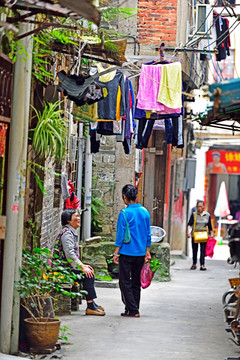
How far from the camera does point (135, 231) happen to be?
37.2ft

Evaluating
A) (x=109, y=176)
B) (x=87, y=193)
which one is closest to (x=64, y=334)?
(x=87, y=193)

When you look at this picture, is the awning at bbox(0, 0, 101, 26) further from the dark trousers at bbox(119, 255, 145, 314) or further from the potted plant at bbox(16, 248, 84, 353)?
the dark trousers at bbox(119, 255, 145, 314)

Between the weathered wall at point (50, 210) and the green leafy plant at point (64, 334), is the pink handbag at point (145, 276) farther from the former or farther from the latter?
the green leafy plant at point (64, 334)

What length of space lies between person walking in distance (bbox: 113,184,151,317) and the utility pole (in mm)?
3449

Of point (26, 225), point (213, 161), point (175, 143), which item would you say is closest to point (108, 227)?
point (175, 143)

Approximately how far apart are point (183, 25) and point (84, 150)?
532 centimetres

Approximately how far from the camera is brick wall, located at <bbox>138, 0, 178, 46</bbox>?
18.0m

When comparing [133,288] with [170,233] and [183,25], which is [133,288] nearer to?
[183,25]

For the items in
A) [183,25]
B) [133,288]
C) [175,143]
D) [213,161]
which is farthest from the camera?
[213,161]

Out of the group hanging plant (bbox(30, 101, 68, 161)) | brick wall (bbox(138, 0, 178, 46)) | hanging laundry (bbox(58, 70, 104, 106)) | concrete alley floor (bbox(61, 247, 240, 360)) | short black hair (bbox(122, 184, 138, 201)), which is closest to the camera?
hanging plant (bbox(30, 101, 68, 161))

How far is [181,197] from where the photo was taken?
91.5ft

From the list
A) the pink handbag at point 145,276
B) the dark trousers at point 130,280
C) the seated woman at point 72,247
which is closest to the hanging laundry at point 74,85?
the seated woman at point 72,247

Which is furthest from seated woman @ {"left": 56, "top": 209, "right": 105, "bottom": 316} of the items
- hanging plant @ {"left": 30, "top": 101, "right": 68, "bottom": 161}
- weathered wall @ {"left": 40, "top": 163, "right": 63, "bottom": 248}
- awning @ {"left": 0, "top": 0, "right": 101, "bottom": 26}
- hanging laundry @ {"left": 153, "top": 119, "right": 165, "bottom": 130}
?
hanging laundry @ {"left": 153, "top": 119, "right": 165, "bottom": 130}

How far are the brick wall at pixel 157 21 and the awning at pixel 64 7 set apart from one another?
37.2 feet
